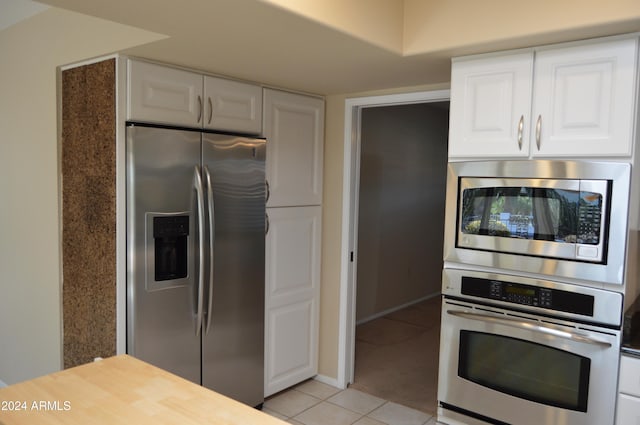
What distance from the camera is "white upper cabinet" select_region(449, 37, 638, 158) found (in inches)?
80.7

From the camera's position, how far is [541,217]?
2256mm

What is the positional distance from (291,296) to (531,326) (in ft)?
5.45

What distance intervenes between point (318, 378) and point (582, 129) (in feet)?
8.40

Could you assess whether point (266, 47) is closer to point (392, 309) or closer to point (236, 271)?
point (236, 271)

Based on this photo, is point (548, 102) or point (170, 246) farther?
point (170, 246)

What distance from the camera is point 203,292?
280 cm

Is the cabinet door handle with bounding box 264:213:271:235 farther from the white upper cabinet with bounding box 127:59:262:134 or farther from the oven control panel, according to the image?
the oven control panel

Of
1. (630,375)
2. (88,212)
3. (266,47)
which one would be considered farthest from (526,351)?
(88,212)

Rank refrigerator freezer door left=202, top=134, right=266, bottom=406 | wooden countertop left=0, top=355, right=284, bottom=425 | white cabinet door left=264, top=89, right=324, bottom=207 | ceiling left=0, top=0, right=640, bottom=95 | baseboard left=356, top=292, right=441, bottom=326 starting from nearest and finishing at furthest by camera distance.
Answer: wooden countertop left=0, top=355, right=284, bottom=425, ceiling left=0, top=0, right=640, bottom=95, refrigerator freezer door left=202, top=134, right=266, bottom=406, white cabinet door left=264, top=89, right=324, bottom=207, baseboard left=356, top=292, right=441, bottom=326

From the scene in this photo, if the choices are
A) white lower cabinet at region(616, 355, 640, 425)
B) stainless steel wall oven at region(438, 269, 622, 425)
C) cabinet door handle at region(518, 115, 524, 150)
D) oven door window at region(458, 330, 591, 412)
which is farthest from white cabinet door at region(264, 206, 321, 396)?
white lower cabinet at region(616, 355, 640, 425)

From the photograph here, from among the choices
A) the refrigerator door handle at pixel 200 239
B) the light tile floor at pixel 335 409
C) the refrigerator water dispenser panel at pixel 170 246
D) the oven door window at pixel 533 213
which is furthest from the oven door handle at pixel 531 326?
the refrigerator water dispenser panel at pixel 170 246

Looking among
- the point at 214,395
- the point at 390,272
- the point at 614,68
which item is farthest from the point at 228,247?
the point at 390,272

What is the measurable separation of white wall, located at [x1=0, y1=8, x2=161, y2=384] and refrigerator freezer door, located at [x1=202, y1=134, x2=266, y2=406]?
0.90 meters

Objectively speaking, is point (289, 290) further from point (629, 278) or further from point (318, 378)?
point (629, 278)
